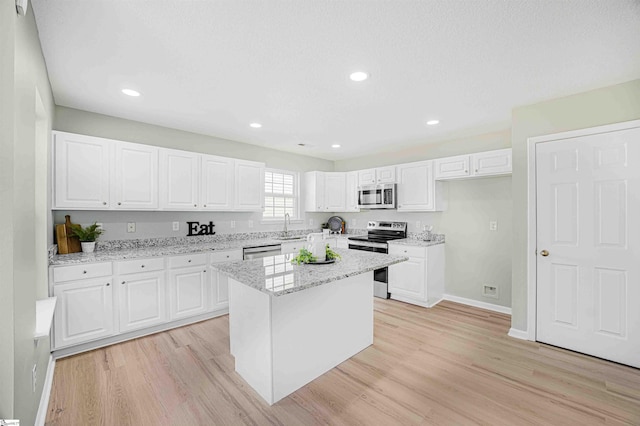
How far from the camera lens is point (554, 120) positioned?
9.19 feet

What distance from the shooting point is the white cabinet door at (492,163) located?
137 inches

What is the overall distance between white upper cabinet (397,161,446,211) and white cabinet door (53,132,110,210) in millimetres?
3898

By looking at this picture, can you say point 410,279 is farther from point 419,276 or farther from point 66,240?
point 66,240

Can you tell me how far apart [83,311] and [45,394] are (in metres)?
0.77

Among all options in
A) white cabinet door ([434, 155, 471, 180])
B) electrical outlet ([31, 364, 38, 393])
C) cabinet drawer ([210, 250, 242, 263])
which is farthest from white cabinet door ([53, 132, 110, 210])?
white cabinet door ([434, 155, 471, 180])

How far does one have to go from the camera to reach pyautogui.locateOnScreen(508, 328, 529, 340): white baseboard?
296cm

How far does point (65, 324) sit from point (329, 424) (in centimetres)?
250

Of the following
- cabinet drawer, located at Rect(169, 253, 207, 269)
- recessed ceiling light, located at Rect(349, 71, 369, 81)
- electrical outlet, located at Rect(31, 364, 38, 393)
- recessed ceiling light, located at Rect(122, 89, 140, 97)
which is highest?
recessed ceiling light, located at Rect(122, 89, 140, 97)

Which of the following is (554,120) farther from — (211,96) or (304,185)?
(304,185)

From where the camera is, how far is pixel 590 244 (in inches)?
103

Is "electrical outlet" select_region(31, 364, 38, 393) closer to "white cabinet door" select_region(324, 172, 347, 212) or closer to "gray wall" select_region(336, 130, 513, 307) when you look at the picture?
"white cabinet door" select_region(324, 172, 347, 212)

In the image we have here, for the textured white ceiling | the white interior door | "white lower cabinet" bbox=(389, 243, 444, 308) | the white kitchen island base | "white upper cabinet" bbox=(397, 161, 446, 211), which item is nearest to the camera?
the textured white ceiling

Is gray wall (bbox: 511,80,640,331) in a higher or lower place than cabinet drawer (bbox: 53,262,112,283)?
higher

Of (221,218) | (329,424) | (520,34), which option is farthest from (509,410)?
(221,218)
